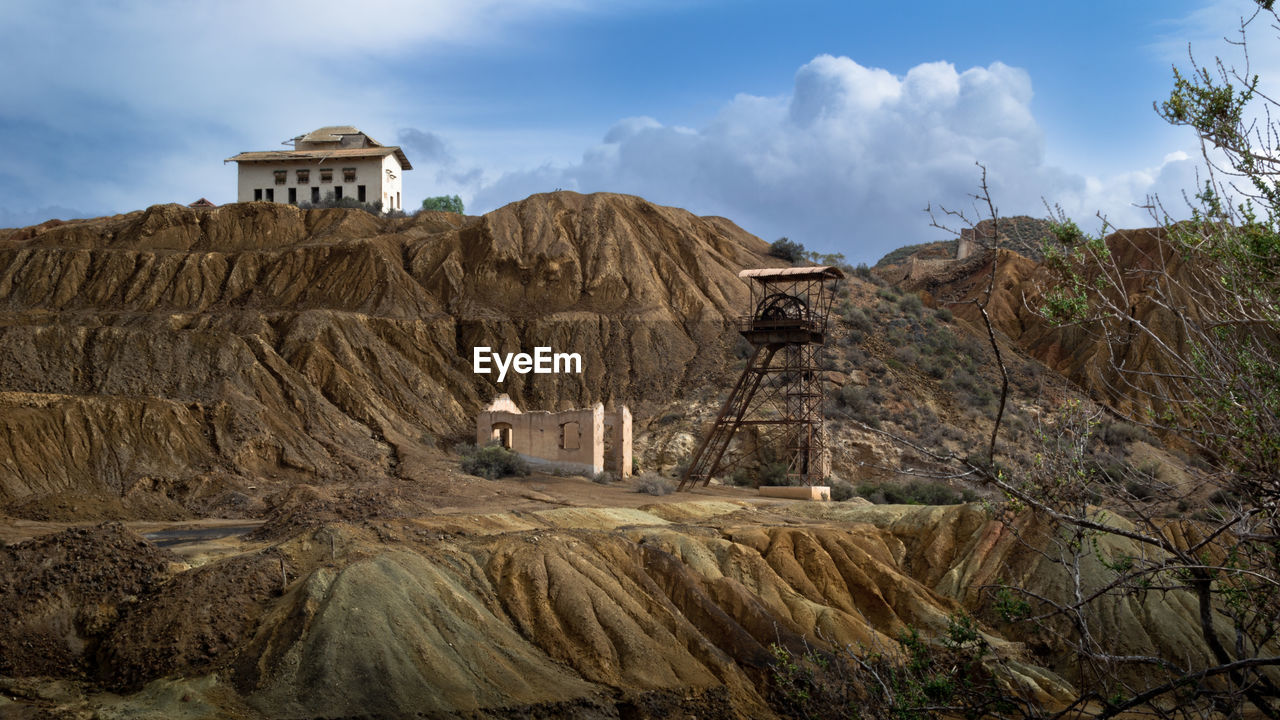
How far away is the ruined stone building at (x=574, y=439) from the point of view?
42281mm

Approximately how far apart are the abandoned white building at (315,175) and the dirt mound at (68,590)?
49.9m

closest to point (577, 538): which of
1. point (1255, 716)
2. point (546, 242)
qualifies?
point (1255, 716)

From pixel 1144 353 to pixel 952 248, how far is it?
34.0 metres

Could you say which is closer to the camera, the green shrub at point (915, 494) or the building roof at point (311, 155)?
the green shrub at point (915, 494)

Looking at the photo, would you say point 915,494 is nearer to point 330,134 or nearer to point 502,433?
→ point 502,433

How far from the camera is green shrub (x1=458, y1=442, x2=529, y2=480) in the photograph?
4131cm

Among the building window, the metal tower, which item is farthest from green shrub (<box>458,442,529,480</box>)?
the metal tower

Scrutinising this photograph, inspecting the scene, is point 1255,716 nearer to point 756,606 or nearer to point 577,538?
point 756,606

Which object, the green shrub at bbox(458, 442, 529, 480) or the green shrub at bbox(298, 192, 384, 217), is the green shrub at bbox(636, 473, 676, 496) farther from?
the green shrub at bbox(298, 192, 384, 217)

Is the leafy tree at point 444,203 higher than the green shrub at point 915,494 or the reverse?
higher

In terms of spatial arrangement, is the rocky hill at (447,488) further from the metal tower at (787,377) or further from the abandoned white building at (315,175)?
the abandoned white building at (315,175)

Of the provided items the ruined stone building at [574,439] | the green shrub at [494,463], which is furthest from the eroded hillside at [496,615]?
the ruined stone building at [574,439]

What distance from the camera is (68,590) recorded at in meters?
21.3

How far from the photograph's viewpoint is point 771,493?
1569 inches
